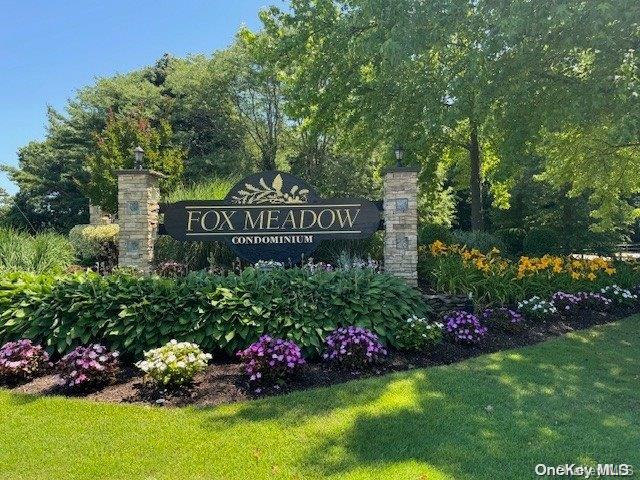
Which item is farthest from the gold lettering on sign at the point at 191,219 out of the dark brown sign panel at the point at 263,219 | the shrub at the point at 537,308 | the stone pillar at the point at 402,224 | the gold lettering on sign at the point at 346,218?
the shrub at the point at 537,308

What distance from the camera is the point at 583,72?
28.4 feet

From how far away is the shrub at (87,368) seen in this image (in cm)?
433

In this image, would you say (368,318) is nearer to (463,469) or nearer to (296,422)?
(296,422)

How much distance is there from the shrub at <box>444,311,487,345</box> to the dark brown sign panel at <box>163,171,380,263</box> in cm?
227

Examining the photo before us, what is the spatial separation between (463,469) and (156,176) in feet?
20.8

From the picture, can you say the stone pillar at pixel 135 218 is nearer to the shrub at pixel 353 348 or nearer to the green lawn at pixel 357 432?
the green lawn at pixel 357 432

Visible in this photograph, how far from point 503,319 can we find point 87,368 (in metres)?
5.03

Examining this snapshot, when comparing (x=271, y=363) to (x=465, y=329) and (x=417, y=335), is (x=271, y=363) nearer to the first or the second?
(x=417, y=335)

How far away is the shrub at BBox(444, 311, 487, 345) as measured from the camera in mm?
5566

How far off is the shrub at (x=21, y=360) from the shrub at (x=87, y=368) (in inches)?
14.2

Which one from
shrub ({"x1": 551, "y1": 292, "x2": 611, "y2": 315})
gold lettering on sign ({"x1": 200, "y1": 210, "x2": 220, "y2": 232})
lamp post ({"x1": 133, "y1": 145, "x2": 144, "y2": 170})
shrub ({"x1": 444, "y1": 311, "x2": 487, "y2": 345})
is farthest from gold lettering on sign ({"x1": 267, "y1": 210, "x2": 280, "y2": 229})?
shrub ({"x1": 551, "y1": 292, "x2": 611, "y2": 315})

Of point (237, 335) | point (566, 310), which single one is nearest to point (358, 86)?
point (566, 310)

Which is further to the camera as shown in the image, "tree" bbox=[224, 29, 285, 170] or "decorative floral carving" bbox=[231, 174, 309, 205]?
"tree" bbox=[224, 29, 285, 170]

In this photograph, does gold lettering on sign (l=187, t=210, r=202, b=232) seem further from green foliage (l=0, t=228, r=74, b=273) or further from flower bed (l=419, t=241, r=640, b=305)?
flower bed (l=419, t=241, r=640, b=305)
